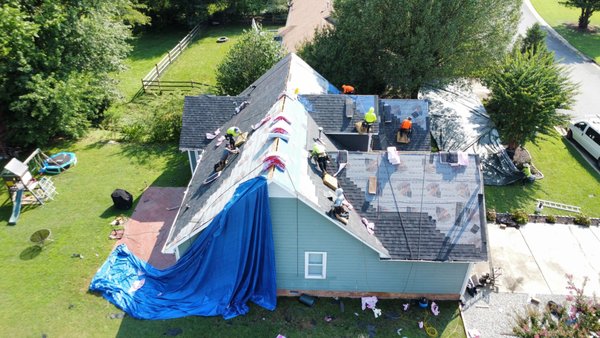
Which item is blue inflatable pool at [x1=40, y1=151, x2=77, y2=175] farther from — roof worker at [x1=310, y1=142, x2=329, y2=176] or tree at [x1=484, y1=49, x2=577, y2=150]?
tree at [x1=484, y1=49, x2=577, y2=150]

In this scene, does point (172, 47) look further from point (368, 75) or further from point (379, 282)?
point (379, 282)

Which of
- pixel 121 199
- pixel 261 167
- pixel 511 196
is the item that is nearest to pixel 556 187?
pixel 511 196

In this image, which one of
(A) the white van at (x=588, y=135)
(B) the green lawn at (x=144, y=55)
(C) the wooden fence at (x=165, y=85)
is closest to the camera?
(A) the white van at (x=588, y=135)

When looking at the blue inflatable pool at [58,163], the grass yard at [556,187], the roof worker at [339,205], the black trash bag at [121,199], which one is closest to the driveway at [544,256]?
the grass yard at [556,187]

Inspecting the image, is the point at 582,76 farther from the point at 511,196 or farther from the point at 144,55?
the point at 144,55

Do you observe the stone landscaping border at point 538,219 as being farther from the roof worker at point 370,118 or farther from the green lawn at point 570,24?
the green lawn at point 570,24

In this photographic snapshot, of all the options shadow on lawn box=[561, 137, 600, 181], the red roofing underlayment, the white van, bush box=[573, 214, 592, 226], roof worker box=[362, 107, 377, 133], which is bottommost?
the red roofing underlayment

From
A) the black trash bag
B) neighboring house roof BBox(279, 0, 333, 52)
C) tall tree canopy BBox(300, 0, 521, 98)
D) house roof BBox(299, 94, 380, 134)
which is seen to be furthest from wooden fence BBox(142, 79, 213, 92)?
house roof BBox(299, 94, 380, 134)
